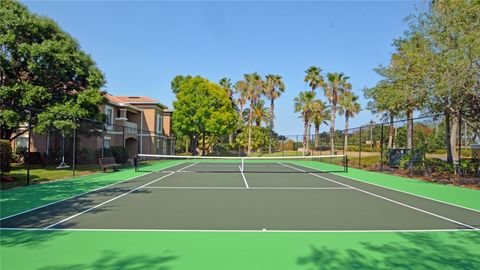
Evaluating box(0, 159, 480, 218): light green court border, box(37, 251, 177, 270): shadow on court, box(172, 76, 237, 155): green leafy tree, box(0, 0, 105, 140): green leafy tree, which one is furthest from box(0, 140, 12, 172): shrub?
box(172, 76, 237, 155): green leafy tree

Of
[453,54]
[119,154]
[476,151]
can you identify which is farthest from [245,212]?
[119,154]

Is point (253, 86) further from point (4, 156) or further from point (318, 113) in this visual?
point (4, 156)

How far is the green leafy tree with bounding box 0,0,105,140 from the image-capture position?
20562 mm

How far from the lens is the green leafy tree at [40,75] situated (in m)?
20.6

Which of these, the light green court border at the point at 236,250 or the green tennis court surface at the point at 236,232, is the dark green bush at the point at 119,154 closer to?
the green tennis court surface at the point at 236,232

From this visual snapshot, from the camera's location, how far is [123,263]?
5082mm

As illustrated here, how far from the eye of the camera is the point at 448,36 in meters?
14.6

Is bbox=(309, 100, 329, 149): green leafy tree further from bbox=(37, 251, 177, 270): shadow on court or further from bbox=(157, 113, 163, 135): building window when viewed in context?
bbox=(37, 251, 177, 270): shadow on court

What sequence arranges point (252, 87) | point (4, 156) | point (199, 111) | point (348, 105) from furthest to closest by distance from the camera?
1. point (252, 87)
2. point (348, 105)
3. point (199, 111)
4. point (4, 156)

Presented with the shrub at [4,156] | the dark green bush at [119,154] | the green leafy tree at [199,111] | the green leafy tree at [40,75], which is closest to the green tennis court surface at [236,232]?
the shrub at [4,156]

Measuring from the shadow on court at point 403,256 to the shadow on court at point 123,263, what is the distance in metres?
1.82

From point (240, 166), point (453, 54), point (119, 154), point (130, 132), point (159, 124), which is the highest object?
point (453, 54)

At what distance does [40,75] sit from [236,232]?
18.8m

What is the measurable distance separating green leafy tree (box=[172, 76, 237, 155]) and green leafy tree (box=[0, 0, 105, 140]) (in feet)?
71.0
